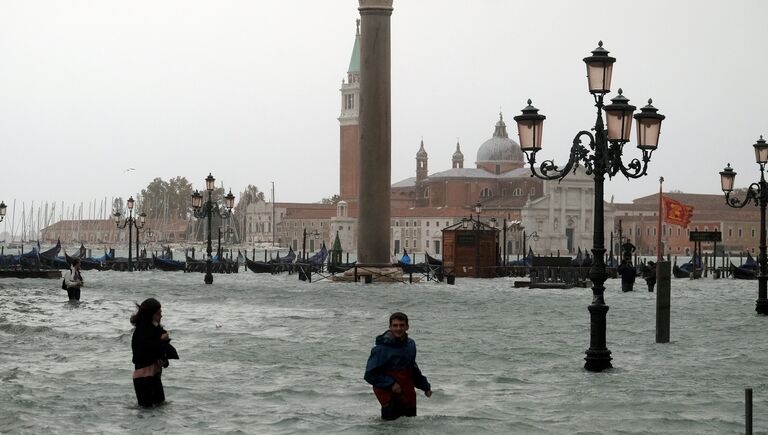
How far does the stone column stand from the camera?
3091 centimetres

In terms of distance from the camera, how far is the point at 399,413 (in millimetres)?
8305

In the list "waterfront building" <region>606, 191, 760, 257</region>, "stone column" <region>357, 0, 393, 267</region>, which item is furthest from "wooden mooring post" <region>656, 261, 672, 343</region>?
"waterfront building" <region>606, 191, 760, 257</region>

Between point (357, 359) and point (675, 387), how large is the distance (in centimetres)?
327

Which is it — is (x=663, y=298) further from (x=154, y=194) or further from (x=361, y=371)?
(x=154, y=194)

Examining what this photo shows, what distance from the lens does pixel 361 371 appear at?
11.7 metres

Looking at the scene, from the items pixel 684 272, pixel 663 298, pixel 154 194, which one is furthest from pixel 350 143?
pixel 663 298

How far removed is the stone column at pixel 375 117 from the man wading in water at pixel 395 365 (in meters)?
22.9

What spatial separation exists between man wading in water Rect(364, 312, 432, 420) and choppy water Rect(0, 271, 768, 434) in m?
0.31

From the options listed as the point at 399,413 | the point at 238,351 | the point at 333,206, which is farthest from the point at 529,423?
the point at 333,206

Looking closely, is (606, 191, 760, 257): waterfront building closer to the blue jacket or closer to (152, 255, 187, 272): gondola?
(152, 255, 187, 272): gondola

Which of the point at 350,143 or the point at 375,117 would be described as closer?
the point at 375,117

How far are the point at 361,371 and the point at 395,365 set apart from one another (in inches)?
154

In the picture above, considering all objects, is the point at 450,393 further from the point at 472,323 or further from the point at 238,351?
the point at 472,323

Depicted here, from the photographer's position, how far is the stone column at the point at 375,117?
30906mm
